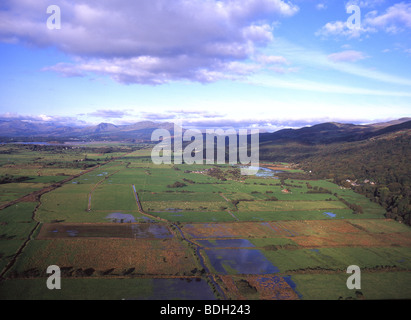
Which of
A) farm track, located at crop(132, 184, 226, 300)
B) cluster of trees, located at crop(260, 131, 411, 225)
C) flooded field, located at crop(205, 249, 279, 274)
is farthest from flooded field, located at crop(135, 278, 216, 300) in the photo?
cluster of trees, located at crop(260, 131, 411, 225)

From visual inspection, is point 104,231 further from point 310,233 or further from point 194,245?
point 310,233

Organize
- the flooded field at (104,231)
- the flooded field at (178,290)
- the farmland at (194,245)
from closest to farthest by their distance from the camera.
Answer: the flooded field at (178,290) < the farmland at (194,245) < the flooded field at (104,231)

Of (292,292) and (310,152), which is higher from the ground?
(310,152)

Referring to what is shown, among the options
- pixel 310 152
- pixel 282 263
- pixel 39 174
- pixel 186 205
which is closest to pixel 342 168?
pixel 310 152

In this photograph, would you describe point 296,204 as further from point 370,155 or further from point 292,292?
point 370,155

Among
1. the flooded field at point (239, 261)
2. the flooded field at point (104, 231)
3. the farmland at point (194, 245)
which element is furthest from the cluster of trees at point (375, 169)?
the flooded field at point (104, 231)

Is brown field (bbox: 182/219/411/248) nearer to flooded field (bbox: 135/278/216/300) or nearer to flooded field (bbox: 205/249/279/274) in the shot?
flooded field (bbox: 205/249/279/274)

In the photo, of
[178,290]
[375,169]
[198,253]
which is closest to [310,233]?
[198,253]

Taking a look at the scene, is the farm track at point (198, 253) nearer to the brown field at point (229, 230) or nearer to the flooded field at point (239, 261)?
the flooded field at point (239, 261)
